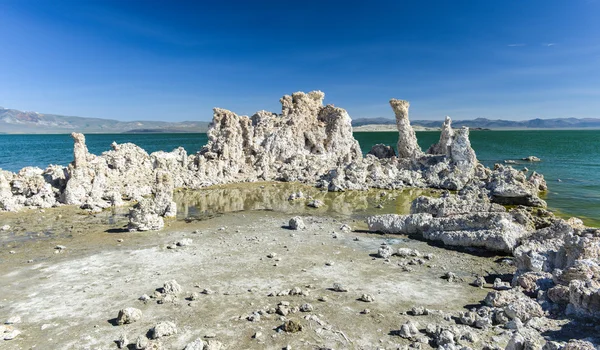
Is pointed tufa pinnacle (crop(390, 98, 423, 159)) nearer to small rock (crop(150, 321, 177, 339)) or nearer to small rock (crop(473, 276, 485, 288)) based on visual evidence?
small rock (crop(473, 276, 485, 288))

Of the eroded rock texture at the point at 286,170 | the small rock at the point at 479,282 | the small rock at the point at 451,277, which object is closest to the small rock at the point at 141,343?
the small rock at the point at 451,277

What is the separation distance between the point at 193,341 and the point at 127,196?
20.1m

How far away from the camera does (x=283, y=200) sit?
25703mm

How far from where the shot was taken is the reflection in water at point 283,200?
22.3 m

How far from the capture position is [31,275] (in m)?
11.5

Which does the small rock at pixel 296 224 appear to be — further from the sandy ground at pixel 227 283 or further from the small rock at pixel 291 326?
the small rock at pixel 291 326

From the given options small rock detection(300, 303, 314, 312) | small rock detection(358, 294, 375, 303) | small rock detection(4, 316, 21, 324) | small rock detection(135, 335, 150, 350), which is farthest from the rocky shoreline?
small rock detection(358, 294, 375, 303)

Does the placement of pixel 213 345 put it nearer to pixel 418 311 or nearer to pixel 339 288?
pixel 339 288

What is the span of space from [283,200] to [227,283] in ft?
49.5

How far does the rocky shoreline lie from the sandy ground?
0.99 ft

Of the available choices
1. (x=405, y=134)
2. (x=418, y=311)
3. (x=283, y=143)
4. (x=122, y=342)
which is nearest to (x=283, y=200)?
(x=283, y=143)

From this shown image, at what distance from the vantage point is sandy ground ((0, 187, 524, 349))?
7.98 metres

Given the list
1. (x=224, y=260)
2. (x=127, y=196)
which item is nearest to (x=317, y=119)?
(x=127, y=196)

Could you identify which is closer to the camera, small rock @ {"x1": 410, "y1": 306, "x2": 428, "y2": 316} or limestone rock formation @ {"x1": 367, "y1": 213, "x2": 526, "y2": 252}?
small rock @ {"x1": 410, "y1": 306, "x2": 428, "y2": 316}
